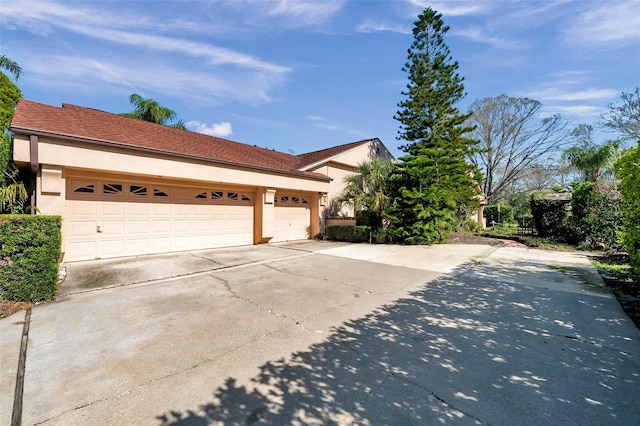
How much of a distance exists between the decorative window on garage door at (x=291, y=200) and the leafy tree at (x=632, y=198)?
1088 cm

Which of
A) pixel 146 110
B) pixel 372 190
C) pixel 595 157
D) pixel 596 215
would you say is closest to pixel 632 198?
pixel 596 215

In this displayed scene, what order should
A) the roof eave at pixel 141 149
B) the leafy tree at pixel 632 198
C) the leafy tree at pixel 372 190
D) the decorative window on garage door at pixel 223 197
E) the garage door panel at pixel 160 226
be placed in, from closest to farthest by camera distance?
the leafy tree at pixel 632 198 → the roof eave at pixel 141 149 → the garage door panel at pixel 160 226 → the decorative window on garage door at pixel 223 197 → the leafy tree at pixel 372 190

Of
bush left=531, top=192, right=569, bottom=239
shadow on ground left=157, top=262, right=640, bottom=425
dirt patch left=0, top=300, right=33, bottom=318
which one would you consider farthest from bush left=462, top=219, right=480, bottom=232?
dirt patch left=0, top=300, right=33, bottom=318

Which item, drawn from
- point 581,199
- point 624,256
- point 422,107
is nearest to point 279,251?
point 624,256

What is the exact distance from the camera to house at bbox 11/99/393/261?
21.7 ft

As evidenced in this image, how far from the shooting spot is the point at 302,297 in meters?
5.00

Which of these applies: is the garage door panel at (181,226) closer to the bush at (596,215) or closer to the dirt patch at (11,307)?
the dirt patch at (11,307)

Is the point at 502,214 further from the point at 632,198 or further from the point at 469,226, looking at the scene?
the point at 632,198

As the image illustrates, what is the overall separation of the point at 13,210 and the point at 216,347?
6869mm

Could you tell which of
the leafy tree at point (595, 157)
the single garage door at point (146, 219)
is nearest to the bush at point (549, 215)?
the leafy tree at point (595, 157)

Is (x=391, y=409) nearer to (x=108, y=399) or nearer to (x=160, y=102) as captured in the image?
(x=108, y=399)

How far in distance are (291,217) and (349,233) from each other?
120 inches

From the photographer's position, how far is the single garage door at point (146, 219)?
7.48 metres

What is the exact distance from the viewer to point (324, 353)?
120 inches
